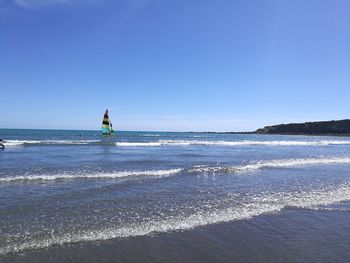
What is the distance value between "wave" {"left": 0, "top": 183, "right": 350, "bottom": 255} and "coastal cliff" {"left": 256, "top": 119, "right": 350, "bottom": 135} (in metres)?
136

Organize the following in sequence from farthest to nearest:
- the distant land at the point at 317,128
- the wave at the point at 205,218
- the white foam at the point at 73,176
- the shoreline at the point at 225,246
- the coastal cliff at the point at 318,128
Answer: the coastal cliff at the point at 318,128
the distant land at the point at 317,128
the white foam at the point at 73,176
the wave at the point at 205,218
the shoreline at the point at 225,246

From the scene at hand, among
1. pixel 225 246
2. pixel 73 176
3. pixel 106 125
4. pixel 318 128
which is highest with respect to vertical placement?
pixel 318 128

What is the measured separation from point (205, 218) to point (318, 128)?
14496 cm

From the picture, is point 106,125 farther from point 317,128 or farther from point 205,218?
point 317,128

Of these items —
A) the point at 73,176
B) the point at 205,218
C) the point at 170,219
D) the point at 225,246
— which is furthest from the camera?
the point at 73,176

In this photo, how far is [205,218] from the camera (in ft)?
32.8

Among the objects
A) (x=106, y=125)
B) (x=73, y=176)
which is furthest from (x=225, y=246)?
(x=106, y=125)

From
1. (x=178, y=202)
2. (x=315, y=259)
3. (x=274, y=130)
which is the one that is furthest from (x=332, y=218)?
(x=274, y=130)

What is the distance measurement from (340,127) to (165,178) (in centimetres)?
13745

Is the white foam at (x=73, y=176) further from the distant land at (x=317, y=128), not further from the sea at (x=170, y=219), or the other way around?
the distant land at (x=317, y=128)

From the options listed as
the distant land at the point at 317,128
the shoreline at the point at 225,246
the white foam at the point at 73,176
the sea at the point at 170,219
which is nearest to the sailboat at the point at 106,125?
the white foam at the point at 73,176

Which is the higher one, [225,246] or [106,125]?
[106,125]

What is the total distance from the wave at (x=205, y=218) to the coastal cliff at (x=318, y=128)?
445 feet

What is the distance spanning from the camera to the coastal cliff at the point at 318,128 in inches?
5458
